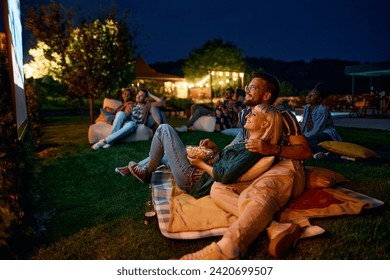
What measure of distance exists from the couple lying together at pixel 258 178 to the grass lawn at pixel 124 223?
316 mm

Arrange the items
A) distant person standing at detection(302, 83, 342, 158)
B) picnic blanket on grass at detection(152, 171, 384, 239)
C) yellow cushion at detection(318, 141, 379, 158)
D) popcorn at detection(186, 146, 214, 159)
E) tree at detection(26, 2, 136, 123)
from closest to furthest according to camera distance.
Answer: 1. picnic blanket on grass at detection(152, 171, 384, 239)
2. popcorn at detection(186, 146, 214, 159)
3. yellow cushion at detection(318, 141, 379, 158)
4. distant person standing at detection(302, 83, 342, 158)
5. tree at detection(26, 2, 136, 123)

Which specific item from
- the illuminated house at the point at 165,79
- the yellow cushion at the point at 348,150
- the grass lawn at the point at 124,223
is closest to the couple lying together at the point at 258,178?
the grass lawn at the point at 124,223

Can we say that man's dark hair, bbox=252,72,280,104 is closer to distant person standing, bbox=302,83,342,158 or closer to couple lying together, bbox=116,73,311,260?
couple lying together, bbox=116,73,311,260

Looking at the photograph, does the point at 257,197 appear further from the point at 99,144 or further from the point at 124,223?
the point at 99,144

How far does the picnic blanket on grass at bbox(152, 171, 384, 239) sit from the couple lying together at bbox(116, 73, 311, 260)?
0.38 feet

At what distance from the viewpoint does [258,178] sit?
3.04 metres

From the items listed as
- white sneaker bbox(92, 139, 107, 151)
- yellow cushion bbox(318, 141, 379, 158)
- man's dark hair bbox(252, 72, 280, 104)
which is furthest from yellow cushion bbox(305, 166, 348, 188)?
white sneaker bbox(92, 139, 107, 151)

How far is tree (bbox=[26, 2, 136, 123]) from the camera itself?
14188 mm

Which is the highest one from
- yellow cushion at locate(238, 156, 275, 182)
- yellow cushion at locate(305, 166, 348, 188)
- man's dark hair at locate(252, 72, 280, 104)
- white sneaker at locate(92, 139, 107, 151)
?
man's dark hair at locate(252, 72, 280, 104)

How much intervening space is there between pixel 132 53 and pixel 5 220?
14.4 m

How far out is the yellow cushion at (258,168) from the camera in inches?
119

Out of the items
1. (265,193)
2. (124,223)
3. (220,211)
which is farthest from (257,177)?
(124,223)

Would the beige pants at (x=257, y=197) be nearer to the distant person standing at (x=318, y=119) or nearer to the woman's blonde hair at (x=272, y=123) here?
the woman's blonde hair at (x=272, y=123)
